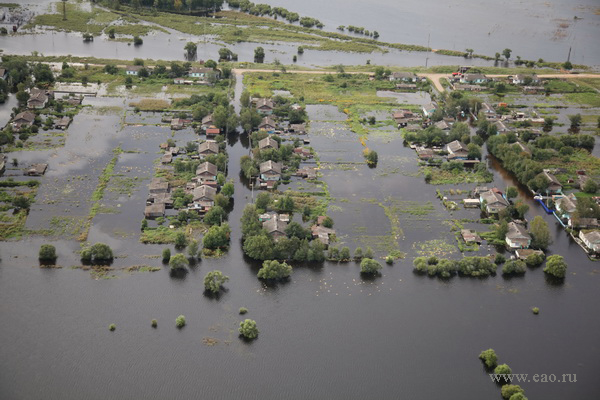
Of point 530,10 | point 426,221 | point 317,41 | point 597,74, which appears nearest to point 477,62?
point 597,74

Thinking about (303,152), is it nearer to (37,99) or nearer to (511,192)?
(511,192)

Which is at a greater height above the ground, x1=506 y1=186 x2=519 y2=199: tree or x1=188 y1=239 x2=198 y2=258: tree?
x1=506 y1=186 x2=519 y2=199: tree

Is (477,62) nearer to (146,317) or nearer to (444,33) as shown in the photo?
(444,33)

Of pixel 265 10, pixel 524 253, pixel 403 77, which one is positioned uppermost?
pixel 265 10

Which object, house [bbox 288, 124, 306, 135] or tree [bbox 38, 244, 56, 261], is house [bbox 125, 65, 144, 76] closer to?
house [bbox 288, 124, 306, 135]

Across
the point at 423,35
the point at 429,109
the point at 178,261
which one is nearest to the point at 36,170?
the point at 178,261

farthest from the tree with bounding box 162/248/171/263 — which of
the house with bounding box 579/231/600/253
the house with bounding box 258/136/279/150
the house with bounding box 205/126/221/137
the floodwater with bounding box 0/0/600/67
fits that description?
the floodwater with bounding box 0/0/600/67
